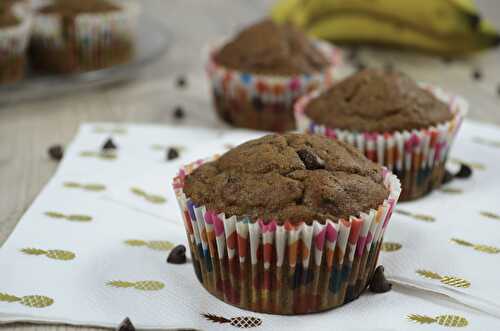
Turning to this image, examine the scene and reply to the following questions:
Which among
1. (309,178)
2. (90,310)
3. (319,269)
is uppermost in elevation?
(309,178)

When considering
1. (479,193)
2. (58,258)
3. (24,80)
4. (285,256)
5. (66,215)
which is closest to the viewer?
(285,256)

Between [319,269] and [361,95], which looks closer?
[319,269]

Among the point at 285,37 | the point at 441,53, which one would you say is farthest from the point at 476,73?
the point at 285,37

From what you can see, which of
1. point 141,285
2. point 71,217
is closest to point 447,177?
point 141,285

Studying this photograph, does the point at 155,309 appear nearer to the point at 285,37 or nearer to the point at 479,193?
the point at 479,193

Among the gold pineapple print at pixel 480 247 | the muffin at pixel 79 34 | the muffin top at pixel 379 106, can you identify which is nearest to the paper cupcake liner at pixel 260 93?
the muffin top at pixel 379 106

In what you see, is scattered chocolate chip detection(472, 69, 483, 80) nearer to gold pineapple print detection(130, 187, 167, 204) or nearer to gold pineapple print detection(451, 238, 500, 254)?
gold pineapple print detection(451, 238, 500, 254)

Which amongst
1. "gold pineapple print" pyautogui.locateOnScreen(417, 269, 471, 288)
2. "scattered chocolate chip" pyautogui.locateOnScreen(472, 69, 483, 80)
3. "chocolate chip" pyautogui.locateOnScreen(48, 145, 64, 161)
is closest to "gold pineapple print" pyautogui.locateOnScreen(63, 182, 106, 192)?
"chocolate chip" pyautogui.locateOnScreen(48, 145, 64, 161)
